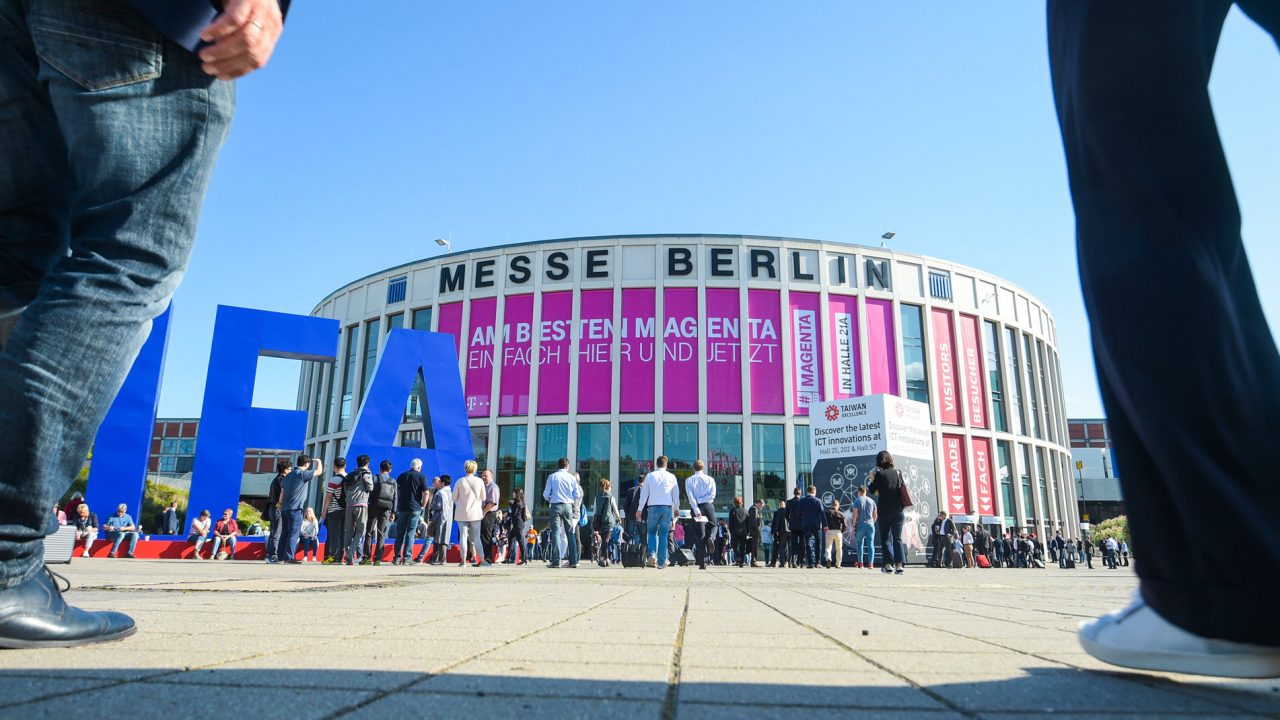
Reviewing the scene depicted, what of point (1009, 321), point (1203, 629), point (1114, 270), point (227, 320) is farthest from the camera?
point (1009, 321)

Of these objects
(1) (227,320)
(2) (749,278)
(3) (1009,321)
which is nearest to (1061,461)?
(3) (1009,321)

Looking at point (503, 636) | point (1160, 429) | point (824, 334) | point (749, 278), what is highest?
point (749, 278)

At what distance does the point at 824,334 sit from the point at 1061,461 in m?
16.5

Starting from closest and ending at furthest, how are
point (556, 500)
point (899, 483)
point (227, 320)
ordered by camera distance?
point (899, 483) < point (556, 500) < point (227, 320)

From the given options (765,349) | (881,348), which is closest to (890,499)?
(765,349)

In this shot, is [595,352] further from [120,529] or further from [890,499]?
[890,499]

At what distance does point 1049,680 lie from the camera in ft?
4.50

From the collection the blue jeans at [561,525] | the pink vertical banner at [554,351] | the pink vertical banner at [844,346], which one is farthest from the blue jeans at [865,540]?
the pink vertical banner at [554,351]

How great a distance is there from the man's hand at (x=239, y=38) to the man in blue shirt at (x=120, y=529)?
14.9 meters

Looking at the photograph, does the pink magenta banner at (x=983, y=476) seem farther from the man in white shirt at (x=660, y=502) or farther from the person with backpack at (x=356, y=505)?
the person with backpack at (x=356, y=505)

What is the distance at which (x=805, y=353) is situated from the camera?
108ft

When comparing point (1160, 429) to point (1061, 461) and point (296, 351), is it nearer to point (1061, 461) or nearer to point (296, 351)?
point (296, 351)

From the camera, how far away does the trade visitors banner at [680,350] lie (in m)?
32.1

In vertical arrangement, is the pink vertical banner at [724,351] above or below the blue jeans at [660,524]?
above
